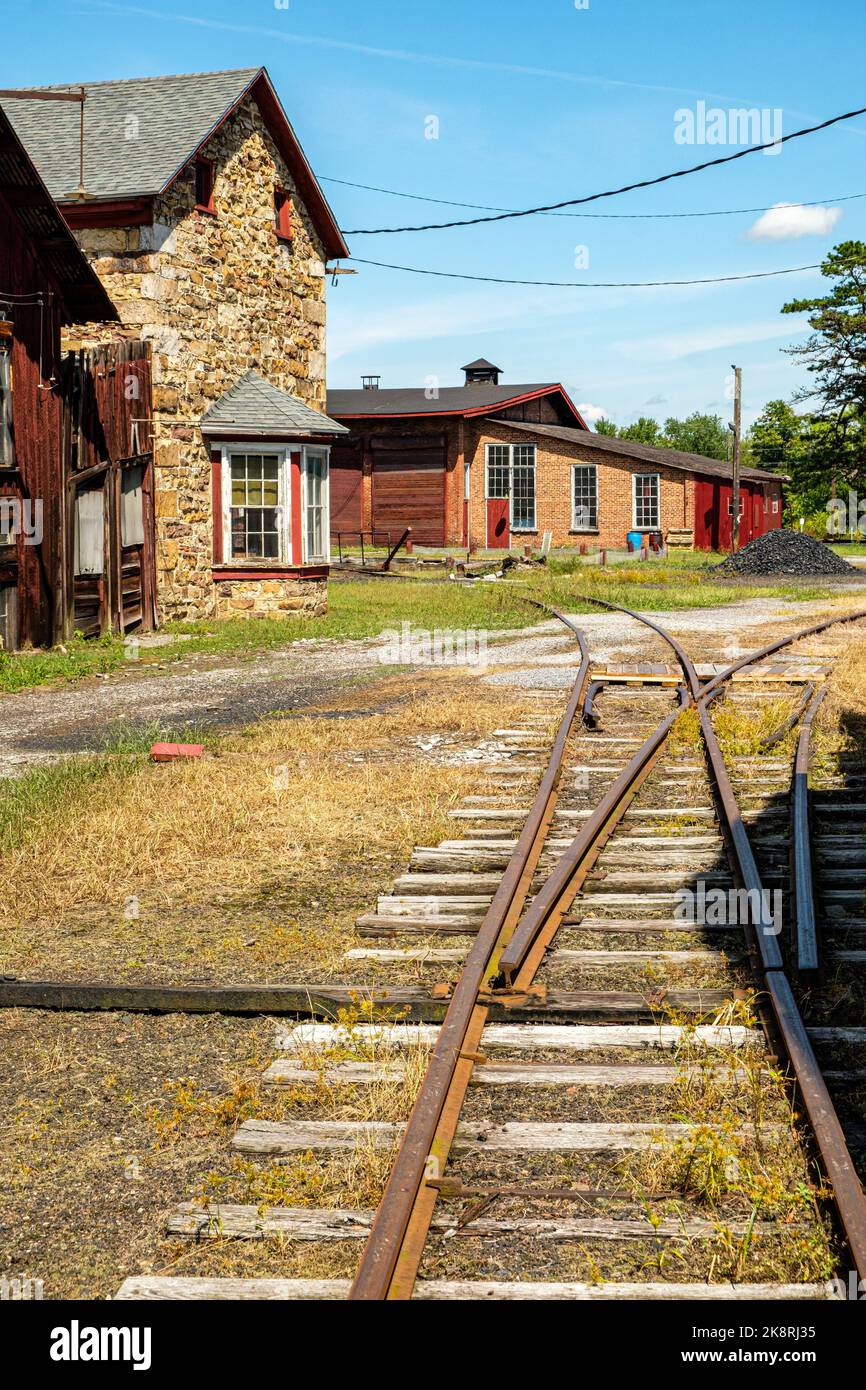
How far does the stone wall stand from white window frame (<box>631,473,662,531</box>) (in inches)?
860

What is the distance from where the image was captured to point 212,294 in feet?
69.4

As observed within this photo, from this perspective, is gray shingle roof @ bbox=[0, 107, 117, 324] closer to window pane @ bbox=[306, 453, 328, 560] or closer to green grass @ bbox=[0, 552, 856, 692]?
green grass @ bbox=[0, 552, 856, 692]

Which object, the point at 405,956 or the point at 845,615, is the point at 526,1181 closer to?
the point at 405,956

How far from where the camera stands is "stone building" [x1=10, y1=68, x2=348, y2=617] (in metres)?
19.7

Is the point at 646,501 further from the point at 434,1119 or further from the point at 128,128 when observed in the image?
the point at 434,1119

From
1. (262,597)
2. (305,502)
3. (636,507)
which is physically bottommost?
(262,597)

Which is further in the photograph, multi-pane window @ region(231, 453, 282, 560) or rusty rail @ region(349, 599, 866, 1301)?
multi-pane window @ region(231, 453, 282, 560)

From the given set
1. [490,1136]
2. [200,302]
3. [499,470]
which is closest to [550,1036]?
[490,1136]

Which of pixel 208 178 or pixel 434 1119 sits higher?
pixel 208 178

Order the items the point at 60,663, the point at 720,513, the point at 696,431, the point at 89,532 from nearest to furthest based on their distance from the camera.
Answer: the point at 60,663 < the point at 89,532 < the point at 720,513 < the point at 696,431

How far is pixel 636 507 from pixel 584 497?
1717mm

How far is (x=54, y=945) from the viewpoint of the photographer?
6.34m

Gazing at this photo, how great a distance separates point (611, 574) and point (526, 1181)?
29.8 m

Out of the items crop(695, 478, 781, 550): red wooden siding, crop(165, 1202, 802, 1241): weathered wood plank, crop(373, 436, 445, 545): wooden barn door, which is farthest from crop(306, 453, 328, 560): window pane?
crop(695, 478, 781, 550): red wooden siding
